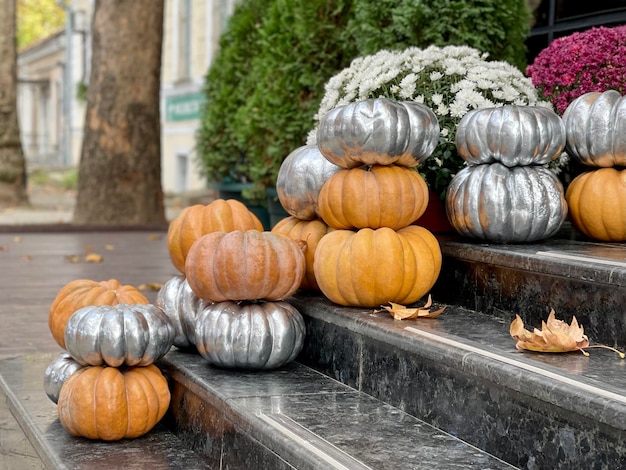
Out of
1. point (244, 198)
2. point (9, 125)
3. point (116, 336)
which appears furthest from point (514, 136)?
point (9, 125)

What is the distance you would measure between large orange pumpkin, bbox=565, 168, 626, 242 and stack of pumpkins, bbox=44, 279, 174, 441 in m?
1.55

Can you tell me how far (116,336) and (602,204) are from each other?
5.78 feet

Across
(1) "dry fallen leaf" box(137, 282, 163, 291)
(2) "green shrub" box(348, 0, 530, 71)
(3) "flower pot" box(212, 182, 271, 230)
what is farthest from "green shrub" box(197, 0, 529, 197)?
(1) "dry fallen leaf" box(137, 282, 163, 291)

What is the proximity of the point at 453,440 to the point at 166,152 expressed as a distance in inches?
821

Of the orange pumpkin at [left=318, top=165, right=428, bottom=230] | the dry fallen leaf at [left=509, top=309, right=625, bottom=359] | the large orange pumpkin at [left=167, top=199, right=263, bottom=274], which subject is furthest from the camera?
the large orange pumpkin at [left=167, top=199, right=263, bottom=274]

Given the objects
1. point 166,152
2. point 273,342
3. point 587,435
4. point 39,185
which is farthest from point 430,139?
point 39,185

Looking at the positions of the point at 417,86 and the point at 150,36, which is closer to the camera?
the point at 417,86

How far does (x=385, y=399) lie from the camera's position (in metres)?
3.10

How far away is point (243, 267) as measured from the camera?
3424 mm

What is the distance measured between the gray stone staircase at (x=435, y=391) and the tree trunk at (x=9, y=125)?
1355 cm

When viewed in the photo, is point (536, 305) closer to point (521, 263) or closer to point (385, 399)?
point (521, 263)

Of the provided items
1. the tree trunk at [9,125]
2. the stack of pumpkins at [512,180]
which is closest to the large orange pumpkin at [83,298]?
the stack of pumpkins at [512,180]

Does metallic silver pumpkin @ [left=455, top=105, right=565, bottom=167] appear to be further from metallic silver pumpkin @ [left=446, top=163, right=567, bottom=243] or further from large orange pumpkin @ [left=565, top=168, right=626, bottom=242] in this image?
large orange pumpkin @ [left=565, top=168, right=626, bottom=242]

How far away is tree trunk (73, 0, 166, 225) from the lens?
1216 cm
